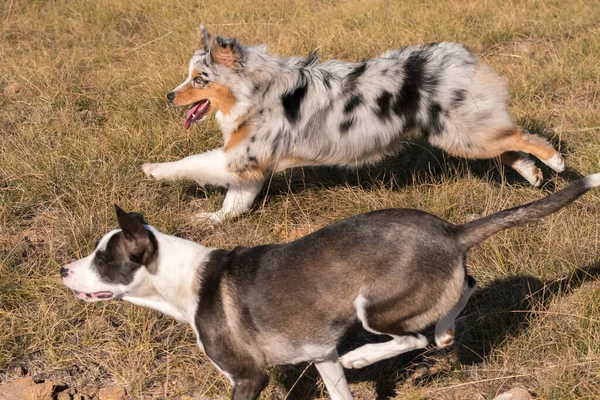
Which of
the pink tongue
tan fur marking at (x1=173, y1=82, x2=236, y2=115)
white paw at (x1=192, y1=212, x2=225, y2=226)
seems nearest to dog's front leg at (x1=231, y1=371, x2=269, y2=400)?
white paw at (x1=192, y1=212, x2=225, y2=226)

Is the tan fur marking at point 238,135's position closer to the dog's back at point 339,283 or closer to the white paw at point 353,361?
the dog's back at point 339,283

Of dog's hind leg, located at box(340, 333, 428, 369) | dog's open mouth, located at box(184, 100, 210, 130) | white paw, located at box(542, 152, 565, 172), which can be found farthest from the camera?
white paw, located at box(542, 152, 565, 172)

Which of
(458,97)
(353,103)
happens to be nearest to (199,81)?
(353,103)

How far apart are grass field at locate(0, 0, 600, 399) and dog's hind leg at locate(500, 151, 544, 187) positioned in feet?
0.59

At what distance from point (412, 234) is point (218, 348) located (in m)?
1.16

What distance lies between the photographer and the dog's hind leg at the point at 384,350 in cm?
416

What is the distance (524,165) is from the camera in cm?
649

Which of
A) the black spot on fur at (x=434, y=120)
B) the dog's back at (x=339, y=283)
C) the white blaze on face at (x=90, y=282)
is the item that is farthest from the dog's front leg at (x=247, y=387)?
the black spot on fur at (x=434, y=120)

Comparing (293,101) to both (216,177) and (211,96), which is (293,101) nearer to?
(211,96)

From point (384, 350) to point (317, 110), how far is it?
Result: 2.46 meters

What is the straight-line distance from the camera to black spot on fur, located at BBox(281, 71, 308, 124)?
608cm

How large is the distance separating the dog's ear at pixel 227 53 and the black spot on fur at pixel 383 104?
1.13 meters

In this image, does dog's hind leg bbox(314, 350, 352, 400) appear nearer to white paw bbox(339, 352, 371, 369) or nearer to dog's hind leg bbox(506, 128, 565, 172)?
white paw bbox(339, 352, 371, 369)

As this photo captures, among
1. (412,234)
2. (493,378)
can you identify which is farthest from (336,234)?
(493,378)
